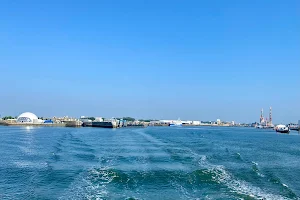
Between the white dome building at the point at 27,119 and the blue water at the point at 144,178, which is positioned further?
the white dome building at the point at 27,119

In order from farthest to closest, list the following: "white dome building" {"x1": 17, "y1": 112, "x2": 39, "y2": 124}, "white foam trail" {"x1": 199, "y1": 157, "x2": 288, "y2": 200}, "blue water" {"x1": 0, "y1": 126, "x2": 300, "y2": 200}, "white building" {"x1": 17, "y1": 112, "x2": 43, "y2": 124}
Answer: "white dome building" {"x1": 17, "y1": 112, "x2": 39, "y2": 124} < "white building" {"x1": 17, "y1": 112, "x2": 43, "y2": 124} < "white foam trail" {"x1": 199, "y1": 157, "x2": 288, "y2": 200} < "blue water" {"x1": 0, "y1": 126, "x2": 300, "y2": 200}

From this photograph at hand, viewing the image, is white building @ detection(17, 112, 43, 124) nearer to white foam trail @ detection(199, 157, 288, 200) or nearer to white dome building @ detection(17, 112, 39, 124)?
white dome building @ detection(17, 112, 39, 124)

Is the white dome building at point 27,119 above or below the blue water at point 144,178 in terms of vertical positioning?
above

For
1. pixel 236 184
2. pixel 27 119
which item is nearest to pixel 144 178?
pixel 236 184

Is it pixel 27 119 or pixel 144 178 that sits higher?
pixel 27 119

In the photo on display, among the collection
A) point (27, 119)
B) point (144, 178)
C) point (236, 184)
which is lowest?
point (236, 184)

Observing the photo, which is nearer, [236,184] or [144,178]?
[236,184]

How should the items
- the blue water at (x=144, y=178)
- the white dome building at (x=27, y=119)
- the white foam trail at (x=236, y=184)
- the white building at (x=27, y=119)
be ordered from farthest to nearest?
the white dome building at (x=27, y=119) < the white building at (x=27, y=119) < the white foam trail at (x=236, y=184) < the blue water at (x=144, y=178)

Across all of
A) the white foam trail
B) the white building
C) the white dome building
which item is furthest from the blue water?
the white dome building

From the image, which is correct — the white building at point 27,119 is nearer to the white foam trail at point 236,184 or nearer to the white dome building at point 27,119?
the white dome building at point 27,119

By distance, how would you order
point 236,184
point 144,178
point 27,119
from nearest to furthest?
point 236,184 → point 144,178 → point 27,119

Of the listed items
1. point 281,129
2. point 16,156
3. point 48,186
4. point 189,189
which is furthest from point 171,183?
point 281,129

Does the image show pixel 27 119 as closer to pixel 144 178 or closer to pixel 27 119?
pixel 27 119

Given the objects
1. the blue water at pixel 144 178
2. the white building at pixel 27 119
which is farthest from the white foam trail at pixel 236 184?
the white building at pixel 27 119
